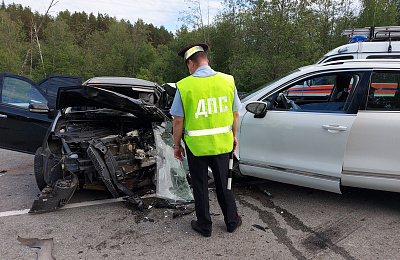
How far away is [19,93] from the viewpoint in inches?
186

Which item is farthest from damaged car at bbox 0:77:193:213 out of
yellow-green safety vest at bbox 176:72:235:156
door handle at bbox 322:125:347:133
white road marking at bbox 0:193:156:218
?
door handle at bbox 322:125:347:133

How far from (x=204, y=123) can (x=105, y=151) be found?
1391 millimetres

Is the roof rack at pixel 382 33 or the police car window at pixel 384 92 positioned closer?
the police car window at pixel 384 92

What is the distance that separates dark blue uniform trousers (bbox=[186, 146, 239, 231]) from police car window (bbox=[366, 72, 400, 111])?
175 cm

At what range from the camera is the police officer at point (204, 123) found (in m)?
2.57

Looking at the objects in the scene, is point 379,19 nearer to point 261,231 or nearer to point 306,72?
point 306,72

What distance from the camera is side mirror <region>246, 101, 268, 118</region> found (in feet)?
11.1

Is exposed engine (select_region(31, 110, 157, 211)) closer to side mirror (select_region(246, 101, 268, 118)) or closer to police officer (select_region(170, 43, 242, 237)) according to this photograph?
police officer (select_region(170, 43, 242, 237))

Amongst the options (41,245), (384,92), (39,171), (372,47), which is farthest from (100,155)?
(372,47)

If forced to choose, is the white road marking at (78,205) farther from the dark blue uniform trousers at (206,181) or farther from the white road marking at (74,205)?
the dark blue uniform trousers at (206,181)

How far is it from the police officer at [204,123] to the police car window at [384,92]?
5.09 feet

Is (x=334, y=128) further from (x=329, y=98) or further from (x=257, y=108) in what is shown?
(x=329, y=98)

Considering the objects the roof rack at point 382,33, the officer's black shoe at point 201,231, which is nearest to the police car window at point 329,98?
the officer's black shoe at point 201,231

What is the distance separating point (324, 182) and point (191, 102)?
1.81 meters
